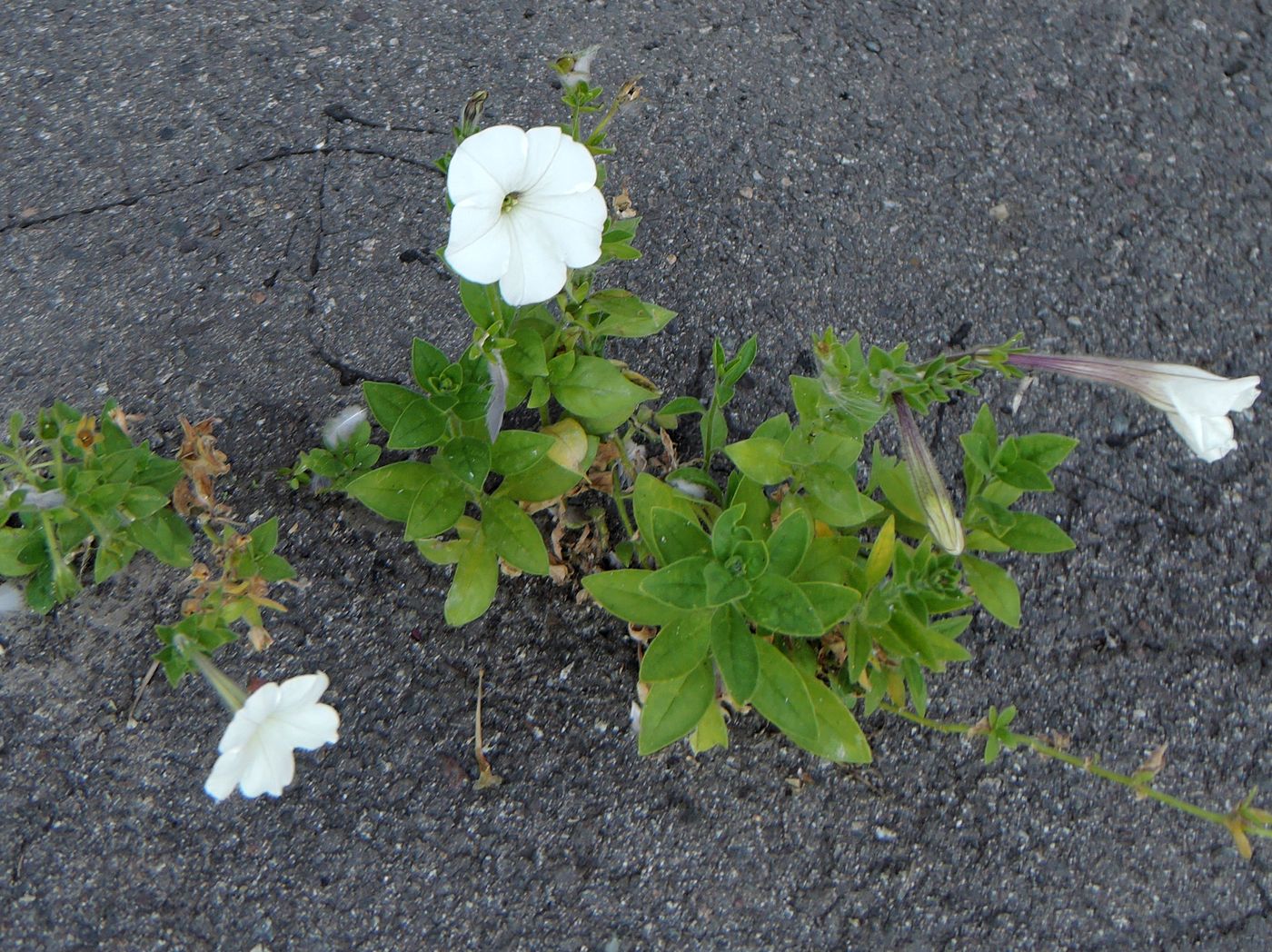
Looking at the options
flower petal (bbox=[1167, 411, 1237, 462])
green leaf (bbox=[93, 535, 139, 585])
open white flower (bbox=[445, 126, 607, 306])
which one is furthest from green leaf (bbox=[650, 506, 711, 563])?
green leaf (bbox=[93, 535, 139, 585])

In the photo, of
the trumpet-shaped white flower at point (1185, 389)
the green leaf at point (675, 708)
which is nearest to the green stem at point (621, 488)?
the green leaf at point (675, 708)

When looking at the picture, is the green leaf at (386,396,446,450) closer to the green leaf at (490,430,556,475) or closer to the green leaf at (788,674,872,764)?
the green leaf at (490,430,556,475)

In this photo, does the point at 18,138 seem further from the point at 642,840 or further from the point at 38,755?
the point at 642,840

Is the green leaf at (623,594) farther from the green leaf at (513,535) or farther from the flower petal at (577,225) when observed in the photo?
the flower petal at (577,225)

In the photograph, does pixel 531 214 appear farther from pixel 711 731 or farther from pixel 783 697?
pixel 711 731

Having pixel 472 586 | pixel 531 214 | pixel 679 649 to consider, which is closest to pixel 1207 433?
pixel 679 649

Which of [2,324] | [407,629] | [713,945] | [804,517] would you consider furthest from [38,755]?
[804,517]
